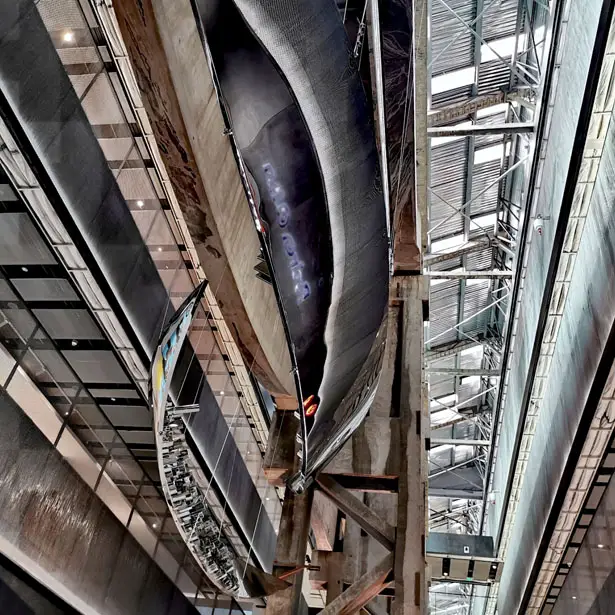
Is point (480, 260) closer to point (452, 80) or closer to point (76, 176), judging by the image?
point (452, 80)

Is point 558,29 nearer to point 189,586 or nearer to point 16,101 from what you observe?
point 16,101

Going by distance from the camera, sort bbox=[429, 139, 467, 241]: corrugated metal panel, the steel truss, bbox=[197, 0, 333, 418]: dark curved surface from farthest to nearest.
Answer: bbox=[429, 139, 467, 241]: corrugated metal panel < the steel truss < bbox=[197, 0, 333, 418]: dark curved surface

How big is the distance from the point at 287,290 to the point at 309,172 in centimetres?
67

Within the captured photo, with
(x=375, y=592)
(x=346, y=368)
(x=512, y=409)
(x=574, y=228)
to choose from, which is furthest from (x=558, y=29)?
(x=512, y=409)

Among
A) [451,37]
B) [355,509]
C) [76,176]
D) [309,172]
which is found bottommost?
[355,509]

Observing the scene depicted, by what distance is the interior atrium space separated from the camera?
11.1 ft

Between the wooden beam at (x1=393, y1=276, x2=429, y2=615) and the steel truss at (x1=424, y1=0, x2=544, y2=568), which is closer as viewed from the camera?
the wooden beam at (x1=393, y1=276, x2=429, y2=615)

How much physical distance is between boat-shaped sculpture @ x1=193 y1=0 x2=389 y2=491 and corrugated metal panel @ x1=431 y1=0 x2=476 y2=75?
10753 mm

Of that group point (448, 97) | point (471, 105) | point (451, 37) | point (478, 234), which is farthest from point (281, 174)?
point (478, 234)

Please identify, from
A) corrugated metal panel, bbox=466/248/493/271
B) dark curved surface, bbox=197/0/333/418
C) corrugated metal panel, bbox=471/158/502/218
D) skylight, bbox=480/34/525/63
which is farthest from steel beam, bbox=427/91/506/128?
dark curved surface, bbox=197/0/333/418

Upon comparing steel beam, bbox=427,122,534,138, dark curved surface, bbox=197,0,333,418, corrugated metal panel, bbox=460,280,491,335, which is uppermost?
corrugated metal panel, bbox=460,280,491,335

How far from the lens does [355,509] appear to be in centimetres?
642

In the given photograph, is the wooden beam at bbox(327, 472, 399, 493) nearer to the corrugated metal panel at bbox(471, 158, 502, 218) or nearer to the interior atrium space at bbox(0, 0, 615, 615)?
the interior atrium space at bbox(0, 0, 615, 615)

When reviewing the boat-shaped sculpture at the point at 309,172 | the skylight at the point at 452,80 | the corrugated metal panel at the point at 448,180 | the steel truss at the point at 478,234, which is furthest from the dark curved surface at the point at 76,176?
the skylight at the point at 452,80
